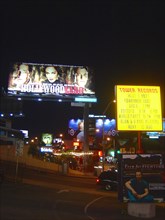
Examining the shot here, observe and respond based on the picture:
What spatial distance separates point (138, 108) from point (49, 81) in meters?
37.3

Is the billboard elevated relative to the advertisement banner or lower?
elevated

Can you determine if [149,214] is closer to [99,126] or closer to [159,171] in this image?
[159,171]

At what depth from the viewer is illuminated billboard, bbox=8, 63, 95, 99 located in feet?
183

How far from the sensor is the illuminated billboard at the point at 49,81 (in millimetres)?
55875

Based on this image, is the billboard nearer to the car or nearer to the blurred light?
the blurred light

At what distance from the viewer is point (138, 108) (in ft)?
65.2

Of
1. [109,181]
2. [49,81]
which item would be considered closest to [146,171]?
[109,181]

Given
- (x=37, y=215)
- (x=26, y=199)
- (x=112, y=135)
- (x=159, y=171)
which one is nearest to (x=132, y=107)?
(x=159, y=171)

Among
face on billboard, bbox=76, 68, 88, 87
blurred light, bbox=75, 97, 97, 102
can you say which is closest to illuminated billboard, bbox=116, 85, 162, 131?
blurred light, bbox=75, 97, 97, 102

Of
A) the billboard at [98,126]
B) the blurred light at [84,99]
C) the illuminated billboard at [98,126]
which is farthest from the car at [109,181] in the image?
the illuminated billboard at [98,126]

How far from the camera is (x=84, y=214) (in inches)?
571

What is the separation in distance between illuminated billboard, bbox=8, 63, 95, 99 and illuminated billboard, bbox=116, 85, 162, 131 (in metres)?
36.2

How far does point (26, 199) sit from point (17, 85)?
38744 mm

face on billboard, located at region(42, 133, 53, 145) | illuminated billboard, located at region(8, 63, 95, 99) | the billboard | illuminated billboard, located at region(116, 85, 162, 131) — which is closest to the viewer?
illuminated billboard, located at region(116, 85, 162, 131)
